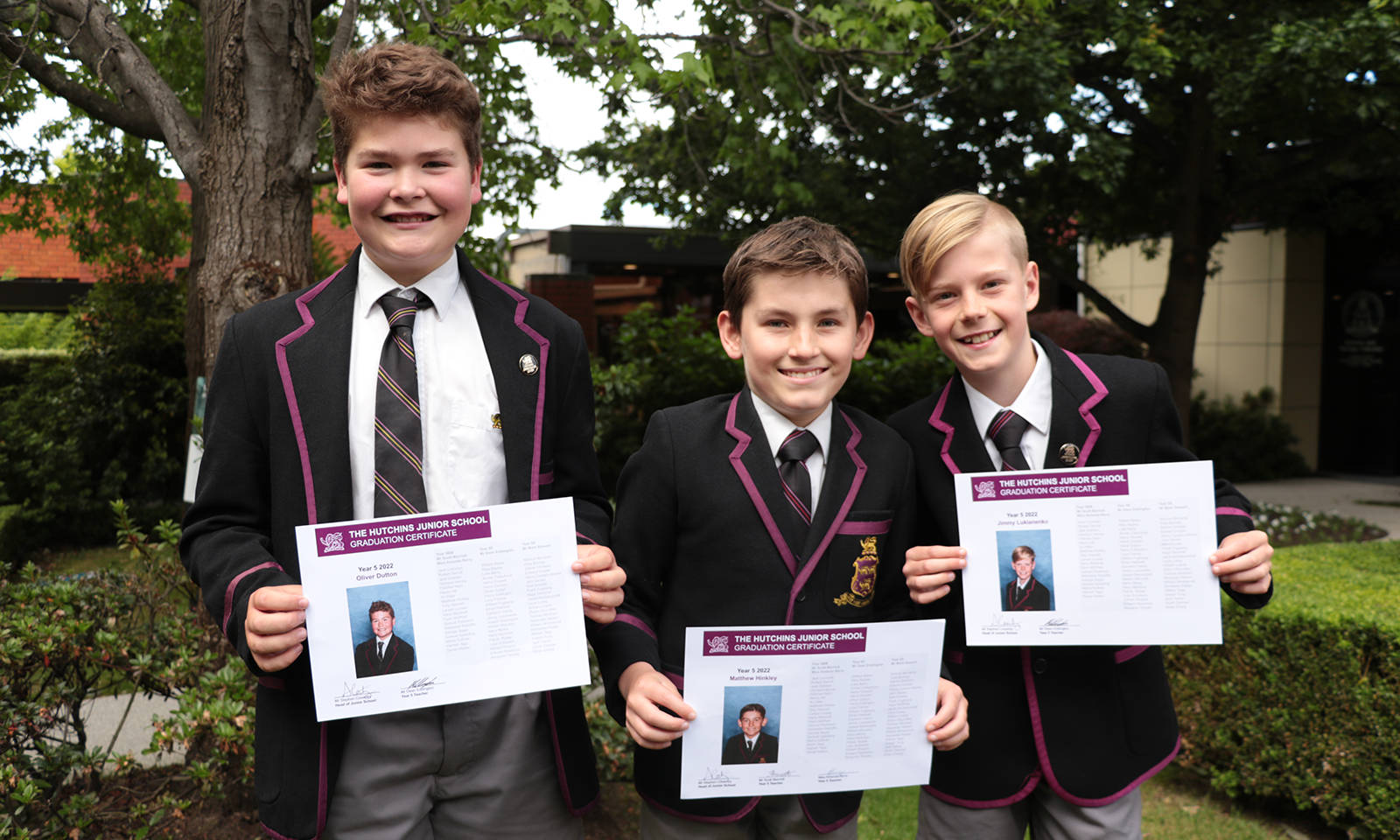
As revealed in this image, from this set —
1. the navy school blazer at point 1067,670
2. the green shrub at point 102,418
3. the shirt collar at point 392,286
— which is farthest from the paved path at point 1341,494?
the green shrub at point 102,418

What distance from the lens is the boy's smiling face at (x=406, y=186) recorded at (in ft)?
6.27

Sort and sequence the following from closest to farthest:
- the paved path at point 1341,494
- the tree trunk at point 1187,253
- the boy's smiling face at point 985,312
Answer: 1. the boy's smiling face at point 985,312
2. the tree trunk at point 1187,253
3. the paved path at point 1341,494

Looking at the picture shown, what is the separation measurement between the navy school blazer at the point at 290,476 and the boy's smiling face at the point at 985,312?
0.89 m

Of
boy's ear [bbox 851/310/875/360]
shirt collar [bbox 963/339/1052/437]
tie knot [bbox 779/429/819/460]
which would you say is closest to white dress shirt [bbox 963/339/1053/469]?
shirt collar [bbox 963/339/1052/437]

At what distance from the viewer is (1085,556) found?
2.06 meters

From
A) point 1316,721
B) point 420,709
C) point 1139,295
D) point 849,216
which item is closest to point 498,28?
point 420,709

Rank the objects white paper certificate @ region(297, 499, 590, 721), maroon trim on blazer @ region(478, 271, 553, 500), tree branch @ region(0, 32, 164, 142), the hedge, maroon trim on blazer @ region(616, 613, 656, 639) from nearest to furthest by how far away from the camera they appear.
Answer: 1. white paper certificate @ region(297, 499, 590, 721)
2. maroon trim on blazer @ region(478, 271, 553, 500)
3. maroon trim on blazer @ region(616, 613, 656, 639)
4. the hedge
5. tree branch @ region(0, 32, 164, 142)

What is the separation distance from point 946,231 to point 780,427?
566mm

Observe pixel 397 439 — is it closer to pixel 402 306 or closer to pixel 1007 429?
pixel 402 306

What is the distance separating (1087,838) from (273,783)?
5.42ft

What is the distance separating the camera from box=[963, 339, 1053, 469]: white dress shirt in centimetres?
222

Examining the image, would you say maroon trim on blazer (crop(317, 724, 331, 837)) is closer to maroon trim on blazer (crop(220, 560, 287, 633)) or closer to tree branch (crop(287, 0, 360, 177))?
maroon trim on blazer (crop(220, 560, 287, 633))

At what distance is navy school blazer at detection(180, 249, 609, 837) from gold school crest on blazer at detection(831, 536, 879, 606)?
0.54 metres

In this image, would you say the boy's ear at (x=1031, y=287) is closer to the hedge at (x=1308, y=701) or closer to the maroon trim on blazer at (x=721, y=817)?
the maroon trim on blazer at (x=721, y=817)
